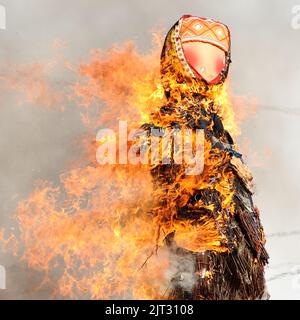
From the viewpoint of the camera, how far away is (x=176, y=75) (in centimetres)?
2345

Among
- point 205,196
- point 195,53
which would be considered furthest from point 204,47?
point 205,196

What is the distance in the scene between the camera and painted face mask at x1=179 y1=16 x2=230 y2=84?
2303 cm

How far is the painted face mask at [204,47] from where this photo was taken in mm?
23031

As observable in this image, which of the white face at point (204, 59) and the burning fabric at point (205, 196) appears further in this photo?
the white face at point (204, 59)

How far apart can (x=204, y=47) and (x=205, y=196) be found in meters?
7.54

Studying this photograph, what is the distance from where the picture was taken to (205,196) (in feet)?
68.4

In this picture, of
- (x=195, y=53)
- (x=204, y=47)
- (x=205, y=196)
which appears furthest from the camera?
(x=204, y=47)

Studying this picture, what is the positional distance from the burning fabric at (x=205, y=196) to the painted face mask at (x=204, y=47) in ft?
0.16

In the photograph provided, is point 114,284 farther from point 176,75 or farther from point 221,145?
point 176,75

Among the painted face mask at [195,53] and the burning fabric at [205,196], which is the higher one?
the painted face mask at [195,53]

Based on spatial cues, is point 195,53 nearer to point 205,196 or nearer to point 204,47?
point 204,47
